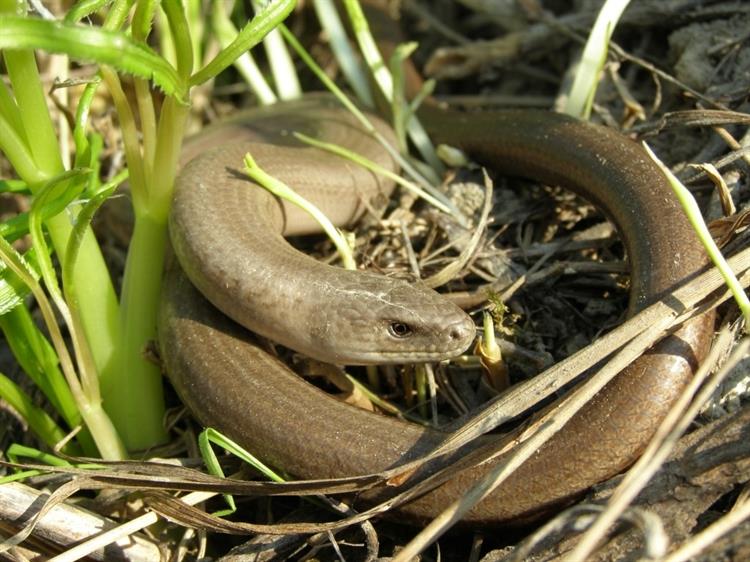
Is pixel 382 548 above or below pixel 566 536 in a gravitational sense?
below

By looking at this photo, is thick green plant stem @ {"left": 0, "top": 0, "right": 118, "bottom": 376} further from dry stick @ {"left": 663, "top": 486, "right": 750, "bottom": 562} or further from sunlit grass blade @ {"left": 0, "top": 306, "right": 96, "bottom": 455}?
dry stick @ {"left": 663, "top": 486, "right": 750, "bottom": 562}

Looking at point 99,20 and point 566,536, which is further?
point 99,20

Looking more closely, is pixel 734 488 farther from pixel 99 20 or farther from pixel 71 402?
pixel 99 20

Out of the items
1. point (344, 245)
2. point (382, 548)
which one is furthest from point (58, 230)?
point (382, 548)

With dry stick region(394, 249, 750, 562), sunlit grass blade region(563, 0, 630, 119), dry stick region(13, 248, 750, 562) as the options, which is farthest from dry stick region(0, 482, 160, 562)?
sunlit grass blade region(563, 0, 630, 119)

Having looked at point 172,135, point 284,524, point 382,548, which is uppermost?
point 172,135

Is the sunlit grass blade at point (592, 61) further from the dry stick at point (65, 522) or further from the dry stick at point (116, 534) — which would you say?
the dry stick at point (65, 522)

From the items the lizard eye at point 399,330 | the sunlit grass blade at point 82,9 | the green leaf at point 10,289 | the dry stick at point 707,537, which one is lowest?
the dry stick at point 707,537

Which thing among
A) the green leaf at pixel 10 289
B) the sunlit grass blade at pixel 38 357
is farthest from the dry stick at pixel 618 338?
the green leaf at pixel 10 289

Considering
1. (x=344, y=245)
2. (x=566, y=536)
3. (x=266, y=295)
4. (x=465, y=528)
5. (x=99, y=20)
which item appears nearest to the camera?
(x=566, y=536)
